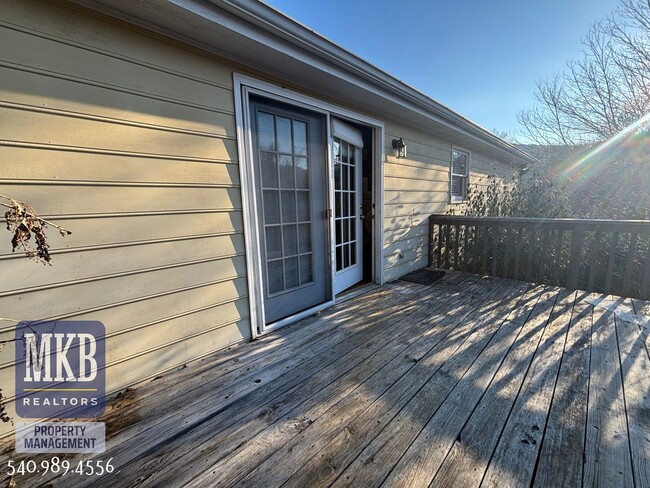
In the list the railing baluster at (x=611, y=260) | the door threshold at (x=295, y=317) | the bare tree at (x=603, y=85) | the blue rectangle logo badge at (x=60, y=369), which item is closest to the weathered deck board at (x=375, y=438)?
the door threshold at (x=295, y=317)

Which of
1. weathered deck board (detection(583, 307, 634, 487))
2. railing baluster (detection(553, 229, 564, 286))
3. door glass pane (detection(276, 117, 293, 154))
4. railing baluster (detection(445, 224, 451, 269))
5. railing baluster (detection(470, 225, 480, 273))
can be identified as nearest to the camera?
weathered deck board (detection(583, 307, 634, 487))

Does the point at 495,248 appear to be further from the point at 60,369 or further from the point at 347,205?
the point at 60,369

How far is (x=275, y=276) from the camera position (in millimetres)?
2428

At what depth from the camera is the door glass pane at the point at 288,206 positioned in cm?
243

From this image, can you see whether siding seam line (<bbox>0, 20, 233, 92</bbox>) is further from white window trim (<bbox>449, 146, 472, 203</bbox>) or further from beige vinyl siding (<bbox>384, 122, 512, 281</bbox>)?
white window trim (<bbox>449, 146, 472, 203</bbox>)

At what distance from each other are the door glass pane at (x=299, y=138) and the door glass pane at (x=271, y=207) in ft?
1.48

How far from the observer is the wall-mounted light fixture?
11.7ft

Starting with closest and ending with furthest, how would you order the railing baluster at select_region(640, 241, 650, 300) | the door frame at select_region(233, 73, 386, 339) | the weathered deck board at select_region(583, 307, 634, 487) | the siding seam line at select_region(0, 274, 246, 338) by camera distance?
1. the weathered deck board at select_region(583, 307, 634, 487)
2. the siding seam line at select_region(0, 274, 246, 338)
3. the door frame at select_region(233, 73, 386, 339)
4. the railing baluster at select_region(640, 241, 650, 300)

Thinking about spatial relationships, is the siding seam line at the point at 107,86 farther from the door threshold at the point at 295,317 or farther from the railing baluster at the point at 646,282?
the railing baluster at the point at 646,282

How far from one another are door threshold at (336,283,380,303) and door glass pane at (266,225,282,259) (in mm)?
996

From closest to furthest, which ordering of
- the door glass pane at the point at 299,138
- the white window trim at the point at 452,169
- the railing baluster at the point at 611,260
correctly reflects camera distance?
the door glass pane at the point at 299,138
the railing baluster at the point at 611,260
the white window trim at the point at 452,169

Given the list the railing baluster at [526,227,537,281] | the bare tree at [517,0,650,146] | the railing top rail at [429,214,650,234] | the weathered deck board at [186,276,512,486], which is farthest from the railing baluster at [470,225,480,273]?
A: the bare tree at [517,0,650,146]

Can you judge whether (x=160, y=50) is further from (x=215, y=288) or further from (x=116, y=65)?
(x=215, y=288)

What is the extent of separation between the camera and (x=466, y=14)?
15.4 ft
